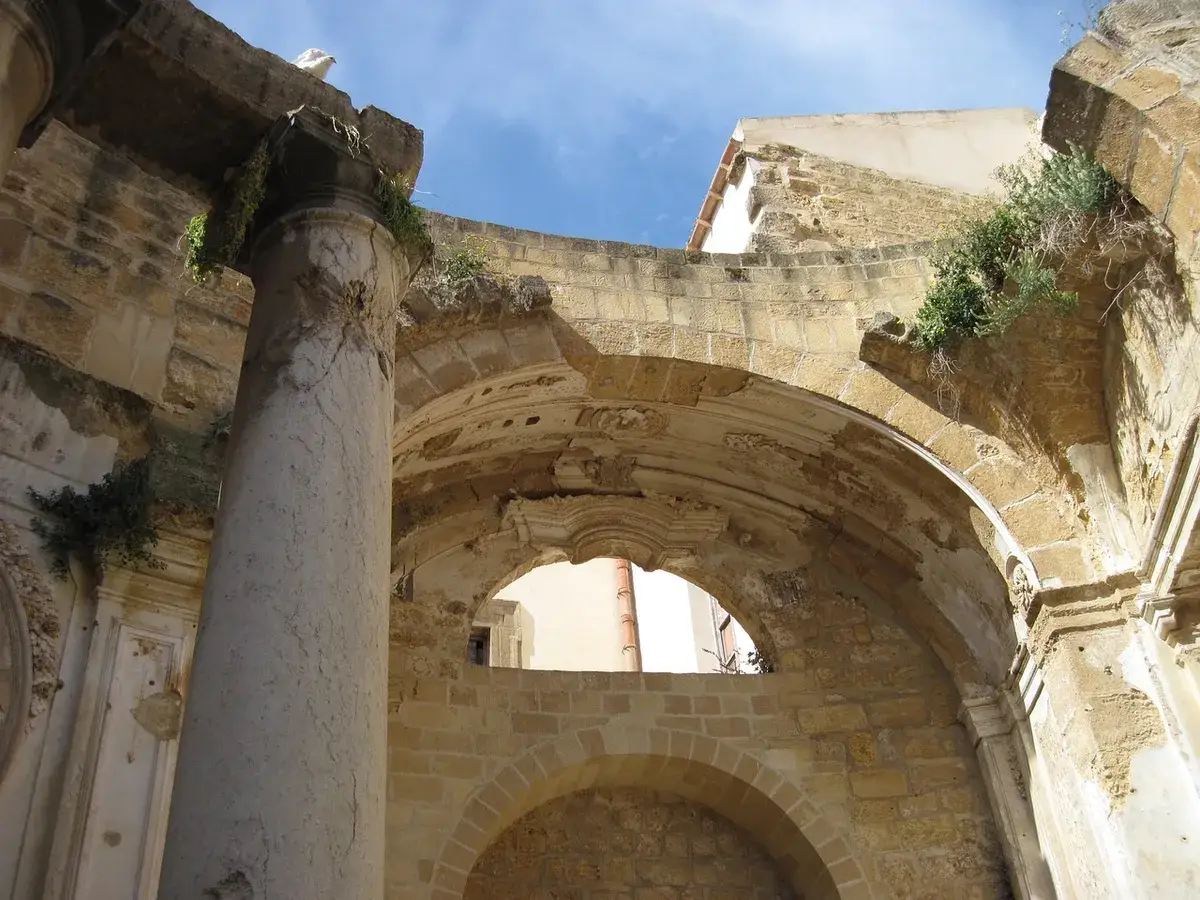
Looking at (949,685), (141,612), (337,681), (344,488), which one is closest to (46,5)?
(344,488)

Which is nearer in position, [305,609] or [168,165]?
[305,609]

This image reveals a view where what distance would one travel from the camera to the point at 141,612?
400 centimetres

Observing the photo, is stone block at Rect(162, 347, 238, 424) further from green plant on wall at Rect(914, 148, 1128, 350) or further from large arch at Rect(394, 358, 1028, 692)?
green plant on wall at Rect(914, 148, 1128, 350)

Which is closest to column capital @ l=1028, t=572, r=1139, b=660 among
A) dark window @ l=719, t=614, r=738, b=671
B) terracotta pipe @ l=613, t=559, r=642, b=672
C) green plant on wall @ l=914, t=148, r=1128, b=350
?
green plant on wall @ l=914, t=148, r=1128, b=350

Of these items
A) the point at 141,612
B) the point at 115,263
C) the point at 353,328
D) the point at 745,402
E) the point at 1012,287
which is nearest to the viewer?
the point at 353,328

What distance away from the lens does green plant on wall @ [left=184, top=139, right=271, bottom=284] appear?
13.1 ft

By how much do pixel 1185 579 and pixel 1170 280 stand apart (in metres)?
1.46

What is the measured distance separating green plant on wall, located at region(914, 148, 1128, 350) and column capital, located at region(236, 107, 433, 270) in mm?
3795

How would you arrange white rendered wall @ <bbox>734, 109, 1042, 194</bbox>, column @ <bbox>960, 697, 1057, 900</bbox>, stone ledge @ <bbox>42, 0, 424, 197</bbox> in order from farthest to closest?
white rendered wall @ <bbox>734, 109, 1042, 194</bbox>, column @ <bbox>960, 697, 1057, 900</bbox>, stone ledge @ <bbox>42, 0, 424, 197</bbox>

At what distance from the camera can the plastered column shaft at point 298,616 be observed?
8.47ft

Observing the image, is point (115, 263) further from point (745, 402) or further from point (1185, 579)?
point (1185, 579)

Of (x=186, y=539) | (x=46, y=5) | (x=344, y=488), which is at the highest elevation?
(x=46, y=5)

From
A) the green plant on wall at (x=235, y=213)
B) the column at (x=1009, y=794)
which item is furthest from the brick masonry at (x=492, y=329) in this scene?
the column at (x=1009, y=794)

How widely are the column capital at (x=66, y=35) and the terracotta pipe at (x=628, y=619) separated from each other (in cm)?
1057
